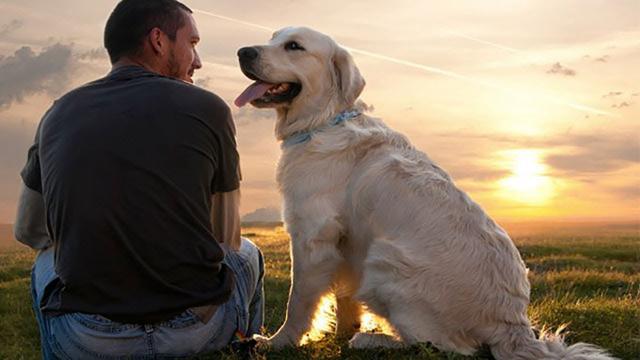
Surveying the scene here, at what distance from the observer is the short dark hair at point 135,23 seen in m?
4.42

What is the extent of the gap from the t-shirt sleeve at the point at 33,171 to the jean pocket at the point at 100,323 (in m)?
0.87

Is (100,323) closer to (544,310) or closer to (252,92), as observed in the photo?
(252,92)

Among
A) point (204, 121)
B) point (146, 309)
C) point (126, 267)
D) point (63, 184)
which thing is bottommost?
point (146, 309)

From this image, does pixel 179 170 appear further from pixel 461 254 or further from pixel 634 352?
pixel 634 352

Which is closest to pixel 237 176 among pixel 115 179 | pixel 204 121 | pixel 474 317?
pixel 204 121

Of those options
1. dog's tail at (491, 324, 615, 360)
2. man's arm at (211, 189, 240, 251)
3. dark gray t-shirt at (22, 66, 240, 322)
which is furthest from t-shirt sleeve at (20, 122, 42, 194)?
dog's tail at (491, 324, 615, 360)

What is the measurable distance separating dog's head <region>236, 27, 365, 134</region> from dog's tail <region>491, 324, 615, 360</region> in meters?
2.14

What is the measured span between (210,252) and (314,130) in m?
1.76

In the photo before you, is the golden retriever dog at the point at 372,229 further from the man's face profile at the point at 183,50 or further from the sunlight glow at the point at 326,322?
the man's face profile at the point at 183,50

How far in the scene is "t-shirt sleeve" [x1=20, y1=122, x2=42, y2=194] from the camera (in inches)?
180

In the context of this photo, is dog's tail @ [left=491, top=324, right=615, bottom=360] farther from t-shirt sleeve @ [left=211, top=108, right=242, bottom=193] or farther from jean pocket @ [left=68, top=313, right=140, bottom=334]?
jean pocket @ [left=68, top=313, right=140, bottom=334]

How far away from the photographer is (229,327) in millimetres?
4809

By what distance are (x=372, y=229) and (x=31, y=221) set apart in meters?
2.27

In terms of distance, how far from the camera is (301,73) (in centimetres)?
577
